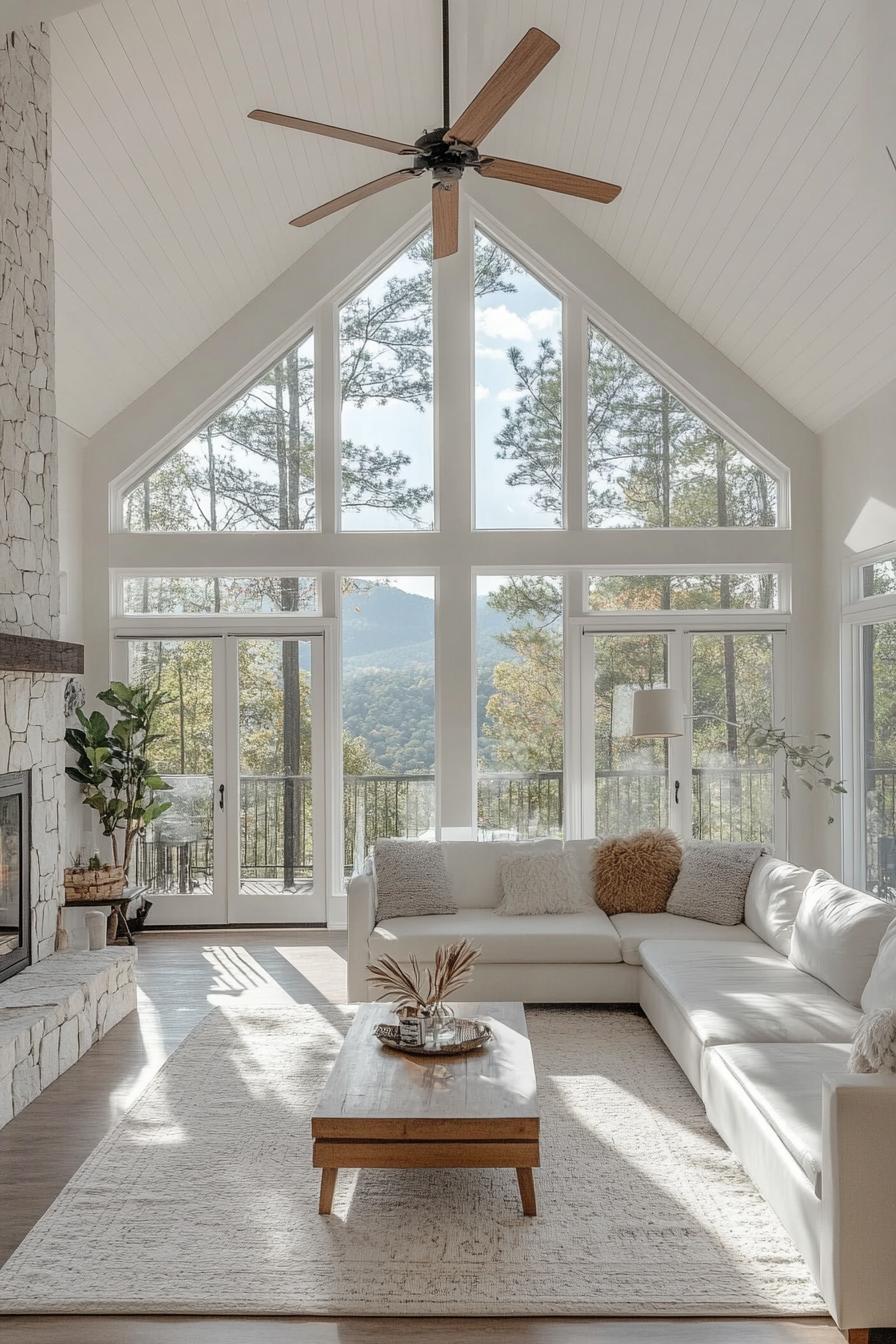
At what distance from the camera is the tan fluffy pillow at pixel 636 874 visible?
19.1ft

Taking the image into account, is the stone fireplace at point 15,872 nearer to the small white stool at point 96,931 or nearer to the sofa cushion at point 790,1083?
the small white stool at point 96,931

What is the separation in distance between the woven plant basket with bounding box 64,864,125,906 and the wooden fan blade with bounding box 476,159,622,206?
15.0 ft

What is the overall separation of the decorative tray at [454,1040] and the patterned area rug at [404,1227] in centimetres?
38

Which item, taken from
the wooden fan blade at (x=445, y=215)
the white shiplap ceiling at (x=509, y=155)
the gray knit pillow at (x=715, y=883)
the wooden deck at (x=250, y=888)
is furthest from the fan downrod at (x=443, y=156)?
the wooden deck at (x=250, y=888)

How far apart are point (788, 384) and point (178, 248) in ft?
13.0

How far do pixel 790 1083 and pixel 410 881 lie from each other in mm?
2778

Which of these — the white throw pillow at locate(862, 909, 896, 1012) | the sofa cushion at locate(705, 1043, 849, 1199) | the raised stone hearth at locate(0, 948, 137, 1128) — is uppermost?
the white throw pillow at locate(862, 909, 896, 1012)

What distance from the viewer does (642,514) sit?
7668 mm

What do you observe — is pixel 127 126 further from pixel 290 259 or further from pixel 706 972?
pixel 706 972

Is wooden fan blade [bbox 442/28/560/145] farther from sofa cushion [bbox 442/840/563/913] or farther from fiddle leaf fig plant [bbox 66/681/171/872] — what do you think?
fiddle leaf fig plant [bbox 66/681/171/872]

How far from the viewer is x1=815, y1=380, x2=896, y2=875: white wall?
629cm

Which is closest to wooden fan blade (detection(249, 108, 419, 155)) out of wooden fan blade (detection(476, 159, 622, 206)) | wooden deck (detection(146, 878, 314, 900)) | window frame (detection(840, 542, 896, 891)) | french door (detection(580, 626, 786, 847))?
wooden fan blade (detection(476, 159, 622, 206))

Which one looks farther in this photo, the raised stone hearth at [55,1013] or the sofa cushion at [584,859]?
the sofa cushion at [584,859]

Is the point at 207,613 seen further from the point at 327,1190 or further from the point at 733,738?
the point at 327,1190
